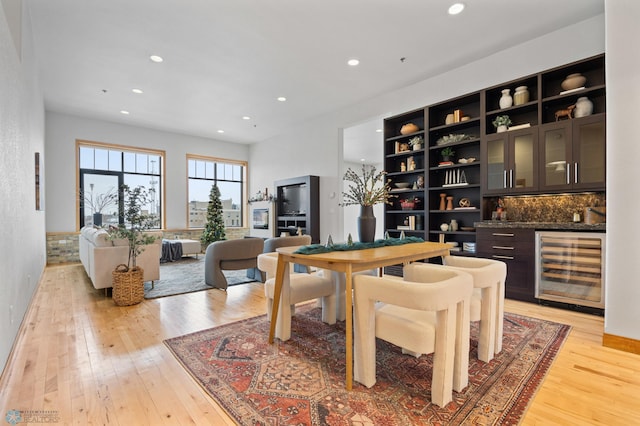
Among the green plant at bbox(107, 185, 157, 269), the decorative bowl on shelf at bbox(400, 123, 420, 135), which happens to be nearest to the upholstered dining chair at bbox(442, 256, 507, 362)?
the decorative bowl on shelf at bbox(400, 123, 420, 135)

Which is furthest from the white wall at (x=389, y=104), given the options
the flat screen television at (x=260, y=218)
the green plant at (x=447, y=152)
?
the flat screen television at (x=260, y=218)

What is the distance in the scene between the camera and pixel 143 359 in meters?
2.23

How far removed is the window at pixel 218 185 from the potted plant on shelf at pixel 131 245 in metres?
4.69

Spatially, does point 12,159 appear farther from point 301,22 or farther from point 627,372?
point 627,372

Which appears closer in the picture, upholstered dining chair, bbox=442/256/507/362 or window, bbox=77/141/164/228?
upholstered dining chair, bbox=442/256/507/362

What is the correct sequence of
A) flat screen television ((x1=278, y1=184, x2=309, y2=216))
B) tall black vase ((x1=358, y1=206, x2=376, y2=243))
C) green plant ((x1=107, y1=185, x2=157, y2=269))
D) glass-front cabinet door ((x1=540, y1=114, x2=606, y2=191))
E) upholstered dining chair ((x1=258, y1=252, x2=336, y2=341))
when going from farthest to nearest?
flat screen television ((x1=278, y1=184, x2=309, y2=216)) < green plant ((x1=107, y1=185, x2=157, y2=269)) < glass-front cabinet door ((x1=540, y1=114, x2=606, y2=191)) < tall black vase ((x1=358, y1=206, x2=376, y2=243)) < upholstered dining chair ((x1=258, y1=252, x2=336, y2=341))

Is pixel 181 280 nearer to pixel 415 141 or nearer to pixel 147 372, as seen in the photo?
pixel 147 372

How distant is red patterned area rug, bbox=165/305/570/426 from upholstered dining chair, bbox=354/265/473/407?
133 millimetres

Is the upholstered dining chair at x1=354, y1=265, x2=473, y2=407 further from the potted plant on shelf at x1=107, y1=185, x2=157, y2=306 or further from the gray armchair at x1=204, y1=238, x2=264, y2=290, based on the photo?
the potted plant on shelf at x1=107, y1=185, x2=157, y2=306

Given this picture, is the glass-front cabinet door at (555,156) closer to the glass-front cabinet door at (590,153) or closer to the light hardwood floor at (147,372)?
the glass-front cabinet door at (590,153)

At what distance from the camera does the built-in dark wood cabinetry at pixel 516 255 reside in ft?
11.6

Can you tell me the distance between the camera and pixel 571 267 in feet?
10.8

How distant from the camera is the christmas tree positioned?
803cm

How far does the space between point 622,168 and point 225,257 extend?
4255mm
